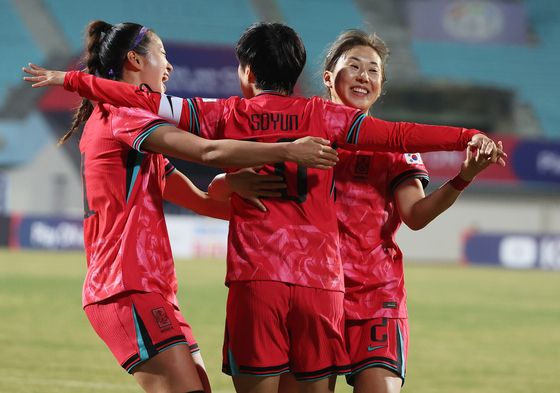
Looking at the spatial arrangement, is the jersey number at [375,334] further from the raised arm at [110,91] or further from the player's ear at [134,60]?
the player's ear at [134,60]

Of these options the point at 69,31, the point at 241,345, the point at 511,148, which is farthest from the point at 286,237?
the point at 69,31

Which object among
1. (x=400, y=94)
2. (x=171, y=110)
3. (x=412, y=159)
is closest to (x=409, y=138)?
(x=412, y=159)

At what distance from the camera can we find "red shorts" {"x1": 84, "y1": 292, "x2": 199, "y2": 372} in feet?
7.80

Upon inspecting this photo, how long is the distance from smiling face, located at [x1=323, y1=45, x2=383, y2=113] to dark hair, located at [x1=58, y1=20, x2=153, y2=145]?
35.0 inches

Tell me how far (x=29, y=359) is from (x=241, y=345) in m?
4.17

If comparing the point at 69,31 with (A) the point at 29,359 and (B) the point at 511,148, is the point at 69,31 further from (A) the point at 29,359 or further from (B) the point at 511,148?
(A) the point at 29,359

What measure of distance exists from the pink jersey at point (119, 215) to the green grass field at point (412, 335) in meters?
2.75

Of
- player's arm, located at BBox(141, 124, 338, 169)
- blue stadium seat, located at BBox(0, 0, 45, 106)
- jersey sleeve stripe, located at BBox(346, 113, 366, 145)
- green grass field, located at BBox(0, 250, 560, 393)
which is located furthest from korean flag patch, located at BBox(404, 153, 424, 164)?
blue stadium seat, located at BBox(0, 0, 45, 106)

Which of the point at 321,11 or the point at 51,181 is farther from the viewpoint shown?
the point at 321,11

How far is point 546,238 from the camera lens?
19.0m

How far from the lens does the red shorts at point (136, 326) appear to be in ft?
7.80

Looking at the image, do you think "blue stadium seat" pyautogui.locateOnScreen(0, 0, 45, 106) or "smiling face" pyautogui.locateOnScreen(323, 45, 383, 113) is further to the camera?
"blue stadium seat" pyautogui.locateOnScreen(0, 0, 45, 106)

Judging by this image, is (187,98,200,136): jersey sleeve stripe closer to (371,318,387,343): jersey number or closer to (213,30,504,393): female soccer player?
(213,30,504,393): female soccer player

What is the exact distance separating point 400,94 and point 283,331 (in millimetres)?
24374
